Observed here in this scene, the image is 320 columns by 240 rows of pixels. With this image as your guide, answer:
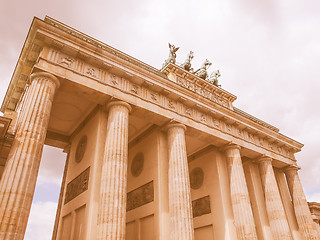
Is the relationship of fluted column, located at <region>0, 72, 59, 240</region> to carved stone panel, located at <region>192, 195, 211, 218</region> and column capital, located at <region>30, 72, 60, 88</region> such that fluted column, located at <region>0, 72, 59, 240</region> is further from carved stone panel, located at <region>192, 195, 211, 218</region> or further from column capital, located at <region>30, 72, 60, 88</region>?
carved stone panel, located at <region>192, 195, 211, 218</region>

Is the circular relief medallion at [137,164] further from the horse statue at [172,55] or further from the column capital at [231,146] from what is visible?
the horse statue at [172,55]

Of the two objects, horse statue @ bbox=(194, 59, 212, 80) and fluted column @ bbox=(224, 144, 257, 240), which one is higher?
horse statue @ bbox=(194, 59, 212, 80)

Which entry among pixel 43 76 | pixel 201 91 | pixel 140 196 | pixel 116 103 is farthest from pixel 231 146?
pixel 43 76

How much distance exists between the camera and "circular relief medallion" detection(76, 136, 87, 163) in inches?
627

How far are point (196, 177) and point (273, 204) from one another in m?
6.11

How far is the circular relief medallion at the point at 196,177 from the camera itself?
804 inches

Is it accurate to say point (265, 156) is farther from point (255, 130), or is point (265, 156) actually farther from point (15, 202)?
point (15, 202)

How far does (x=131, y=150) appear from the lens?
1948 cm

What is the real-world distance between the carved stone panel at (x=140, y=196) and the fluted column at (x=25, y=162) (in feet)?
23.9

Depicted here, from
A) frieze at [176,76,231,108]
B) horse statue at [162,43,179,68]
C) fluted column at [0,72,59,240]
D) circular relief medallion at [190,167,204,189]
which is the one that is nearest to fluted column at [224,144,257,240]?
circular relief medallion at [190,167,204,189]

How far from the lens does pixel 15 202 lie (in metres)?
9.18

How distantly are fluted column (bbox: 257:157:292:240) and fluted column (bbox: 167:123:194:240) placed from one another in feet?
29.3

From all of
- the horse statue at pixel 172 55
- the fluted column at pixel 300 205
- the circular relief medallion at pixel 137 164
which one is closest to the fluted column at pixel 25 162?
the circular relief medallion at pixel 137 164

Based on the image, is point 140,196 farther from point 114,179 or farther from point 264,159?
point 264,159
